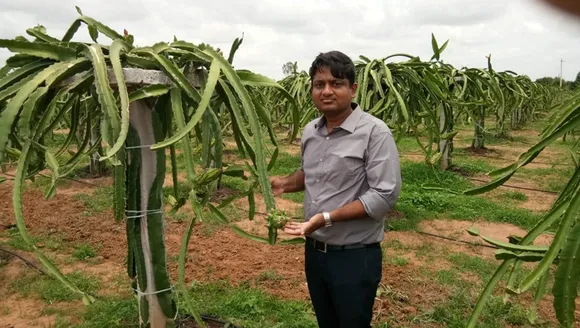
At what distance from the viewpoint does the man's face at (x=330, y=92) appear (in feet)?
5.93

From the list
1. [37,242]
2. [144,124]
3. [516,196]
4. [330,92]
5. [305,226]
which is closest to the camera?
[144,124]

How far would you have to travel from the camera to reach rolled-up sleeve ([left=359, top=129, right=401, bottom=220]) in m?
1.73

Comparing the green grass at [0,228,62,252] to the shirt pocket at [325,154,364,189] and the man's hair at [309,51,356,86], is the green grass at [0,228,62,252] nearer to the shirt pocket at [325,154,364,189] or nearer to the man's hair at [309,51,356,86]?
the shirt pocket at [325,154,364,189]

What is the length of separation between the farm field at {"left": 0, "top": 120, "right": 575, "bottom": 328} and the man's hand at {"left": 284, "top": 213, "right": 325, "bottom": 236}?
100 cm

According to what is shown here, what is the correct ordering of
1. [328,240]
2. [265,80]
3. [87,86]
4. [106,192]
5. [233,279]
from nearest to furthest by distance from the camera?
[87,86], [265,80], [328,240], [233,279], [106,192]

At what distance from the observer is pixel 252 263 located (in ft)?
11.1

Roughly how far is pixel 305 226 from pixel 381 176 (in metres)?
0.34

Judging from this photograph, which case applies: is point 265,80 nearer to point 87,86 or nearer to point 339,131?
point 339,131

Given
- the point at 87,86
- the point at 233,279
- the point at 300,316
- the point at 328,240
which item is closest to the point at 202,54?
the point at 87,86

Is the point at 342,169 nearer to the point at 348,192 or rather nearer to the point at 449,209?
the point at 348,192

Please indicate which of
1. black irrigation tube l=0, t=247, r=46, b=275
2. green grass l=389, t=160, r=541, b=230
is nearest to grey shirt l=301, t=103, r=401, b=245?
black irrigation tube l=0, t=247, r=46, b=275

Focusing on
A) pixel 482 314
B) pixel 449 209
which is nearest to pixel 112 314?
pixel 482 314

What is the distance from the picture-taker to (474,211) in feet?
15.4

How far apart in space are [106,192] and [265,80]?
13.6ft
